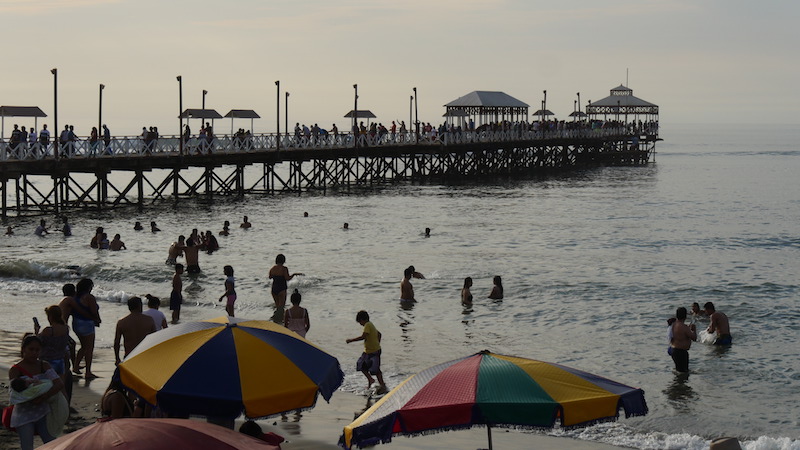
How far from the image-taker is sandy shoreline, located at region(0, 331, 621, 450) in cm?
999

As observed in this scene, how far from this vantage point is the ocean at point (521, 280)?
1341 cm

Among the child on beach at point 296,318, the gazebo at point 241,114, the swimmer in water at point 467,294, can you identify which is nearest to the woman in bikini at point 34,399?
the child on beach at point 296,318

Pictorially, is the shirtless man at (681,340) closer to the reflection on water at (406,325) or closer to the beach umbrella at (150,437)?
the reflection on water at (406,325)

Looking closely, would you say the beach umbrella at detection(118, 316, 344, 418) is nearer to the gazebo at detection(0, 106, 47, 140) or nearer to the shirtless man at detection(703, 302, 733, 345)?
the shirtless man at detection(703, 302, 733, 345)

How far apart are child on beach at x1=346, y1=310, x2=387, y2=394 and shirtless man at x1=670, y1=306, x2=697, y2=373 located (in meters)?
3.86

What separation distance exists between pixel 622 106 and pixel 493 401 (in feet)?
248

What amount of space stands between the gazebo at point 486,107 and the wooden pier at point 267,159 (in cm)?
212

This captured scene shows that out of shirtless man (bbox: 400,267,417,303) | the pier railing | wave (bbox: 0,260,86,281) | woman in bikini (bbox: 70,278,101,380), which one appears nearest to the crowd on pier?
the pier railing

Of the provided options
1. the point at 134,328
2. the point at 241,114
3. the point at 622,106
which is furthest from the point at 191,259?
the point at 622,106

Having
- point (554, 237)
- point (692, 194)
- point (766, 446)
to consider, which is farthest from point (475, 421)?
point (692, 194)

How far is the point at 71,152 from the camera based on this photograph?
34.2m

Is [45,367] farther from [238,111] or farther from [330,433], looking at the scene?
[238,111]

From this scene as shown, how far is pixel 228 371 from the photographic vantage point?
734 centimetres

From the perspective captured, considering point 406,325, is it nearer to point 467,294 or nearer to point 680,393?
point 467,294
